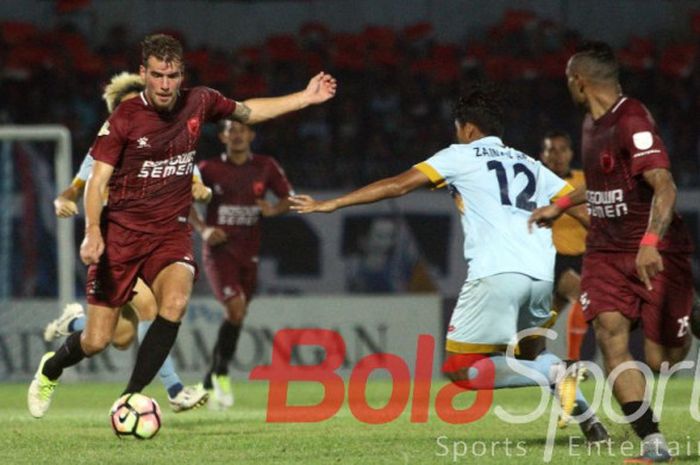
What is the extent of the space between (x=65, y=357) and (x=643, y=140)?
3.95 metres

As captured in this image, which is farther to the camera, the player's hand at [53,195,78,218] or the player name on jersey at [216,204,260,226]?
the player name on jersey at [216,204,260,226]

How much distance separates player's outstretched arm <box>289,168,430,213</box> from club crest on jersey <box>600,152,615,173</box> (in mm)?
927

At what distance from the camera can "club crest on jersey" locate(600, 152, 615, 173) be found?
22.2 ft

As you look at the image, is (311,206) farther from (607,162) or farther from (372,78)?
(372,78)

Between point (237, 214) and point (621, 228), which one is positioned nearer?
point (621, 228)

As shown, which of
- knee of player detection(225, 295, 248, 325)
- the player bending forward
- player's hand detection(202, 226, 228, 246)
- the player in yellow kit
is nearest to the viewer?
the player bending forward

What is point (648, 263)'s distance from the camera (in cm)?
627

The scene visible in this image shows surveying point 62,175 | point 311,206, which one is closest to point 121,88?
point 311,206

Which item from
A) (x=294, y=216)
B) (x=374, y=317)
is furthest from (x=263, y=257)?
(x=374, y=317)

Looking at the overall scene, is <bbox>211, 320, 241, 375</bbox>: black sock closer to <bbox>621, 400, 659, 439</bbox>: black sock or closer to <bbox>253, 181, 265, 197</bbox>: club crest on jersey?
<bbox>253, 181, 265, 197</bbox>: club crest on jersey

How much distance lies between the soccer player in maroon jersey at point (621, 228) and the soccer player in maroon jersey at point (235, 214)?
510 centimetres

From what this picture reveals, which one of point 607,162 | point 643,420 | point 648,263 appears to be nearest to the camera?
point 648,263

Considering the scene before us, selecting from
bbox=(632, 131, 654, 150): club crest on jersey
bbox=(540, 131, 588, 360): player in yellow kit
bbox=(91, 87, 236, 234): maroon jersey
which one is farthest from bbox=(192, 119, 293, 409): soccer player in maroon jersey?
bbox=(632, 131, 654, 150): club crest on jersey

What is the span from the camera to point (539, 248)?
735 cm
